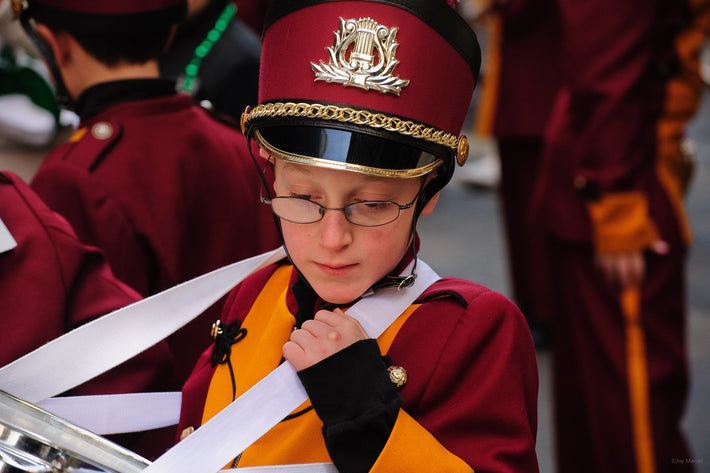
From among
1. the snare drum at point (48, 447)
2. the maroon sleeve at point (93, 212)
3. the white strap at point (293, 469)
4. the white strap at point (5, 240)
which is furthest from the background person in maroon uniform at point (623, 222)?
the snare drum at point (48, 447)

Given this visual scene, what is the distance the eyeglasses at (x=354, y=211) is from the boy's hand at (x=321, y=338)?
0.14 metres

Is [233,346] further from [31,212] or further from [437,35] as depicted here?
[437,35]

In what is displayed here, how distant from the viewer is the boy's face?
119 cm

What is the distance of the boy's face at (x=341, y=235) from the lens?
1.19 meters

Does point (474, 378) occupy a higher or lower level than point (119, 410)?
higher

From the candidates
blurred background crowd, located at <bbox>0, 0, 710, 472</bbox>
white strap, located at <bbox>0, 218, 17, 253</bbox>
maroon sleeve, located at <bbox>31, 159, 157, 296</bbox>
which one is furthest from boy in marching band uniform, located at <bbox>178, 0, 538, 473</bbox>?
blurred background crowd, located at <bbox>0, 0, 710, 472</bbox>

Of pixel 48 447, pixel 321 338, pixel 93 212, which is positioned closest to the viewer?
pixel 48 447

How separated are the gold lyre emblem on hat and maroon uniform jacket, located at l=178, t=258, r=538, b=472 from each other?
0.33 m

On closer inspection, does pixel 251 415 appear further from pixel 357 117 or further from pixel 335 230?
pixel 357 117

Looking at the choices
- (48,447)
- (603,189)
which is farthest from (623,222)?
(48,447)

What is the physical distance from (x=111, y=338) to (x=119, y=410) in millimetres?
119

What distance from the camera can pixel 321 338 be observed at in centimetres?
121

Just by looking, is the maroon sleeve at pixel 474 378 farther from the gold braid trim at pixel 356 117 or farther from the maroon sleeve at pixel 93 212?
the maroon sleeve at pixel 93 212

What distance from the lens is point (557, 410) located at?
10.4 ft
